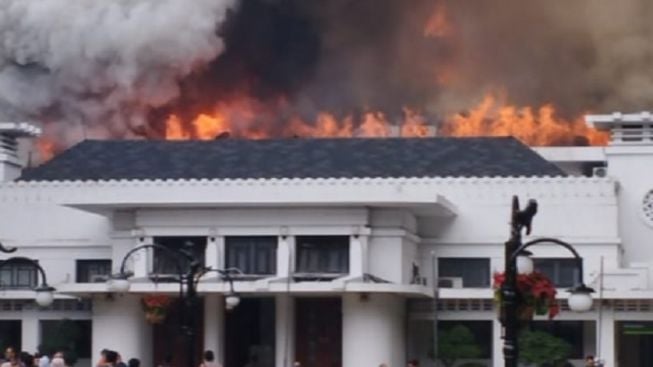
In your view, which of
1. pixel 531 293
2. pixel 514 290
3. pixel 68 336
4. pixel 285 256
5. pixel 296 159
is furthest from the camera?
pixel 296 159

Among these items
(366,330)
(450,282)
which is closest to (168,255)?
(366,330)

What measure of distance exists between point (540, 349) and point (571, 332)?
366cm

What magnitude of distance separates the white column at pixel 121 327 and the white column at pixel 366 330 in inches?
266

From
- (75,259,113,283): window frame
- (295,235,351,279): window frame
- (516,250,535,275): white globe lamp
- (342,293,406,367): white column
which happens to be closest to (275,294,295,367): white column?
(295,235,351,279): window frame

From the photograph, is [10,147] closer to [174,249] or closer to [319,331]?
[174,249]

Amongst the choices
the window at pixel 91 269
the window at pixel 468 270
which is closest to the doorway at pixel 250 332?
the window at pixel 91 269

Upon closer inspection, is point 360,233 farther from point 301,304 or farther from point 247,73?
point 247,73

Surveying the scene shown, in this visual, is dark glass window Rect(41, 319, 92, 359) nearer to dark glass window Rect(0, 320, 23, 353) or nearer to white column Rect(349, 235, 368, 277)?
dark glass window Rect(0, 320, 23, 353)

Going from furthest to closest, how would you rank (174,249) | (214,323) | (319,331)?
(319,331), (214,323), (174,249)

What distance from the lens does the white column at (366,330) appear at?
73.5 meters

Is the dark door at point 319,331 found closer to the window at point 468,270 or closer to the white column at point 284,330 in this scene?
the white column at point 284,330

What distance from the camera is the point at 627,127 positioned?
80312mm

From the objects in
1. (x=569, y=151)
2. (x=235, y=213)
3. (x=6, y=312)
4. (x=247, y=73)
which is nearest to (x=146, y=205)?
(x=235, y=213)

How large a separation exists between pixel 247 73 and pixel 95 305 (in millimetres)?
42145
